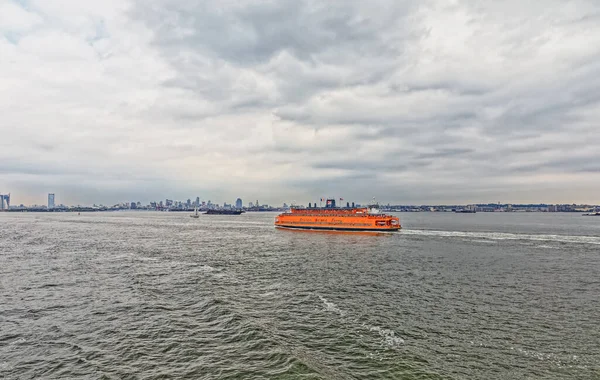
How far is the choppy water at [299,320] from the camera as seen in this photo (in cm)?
1844

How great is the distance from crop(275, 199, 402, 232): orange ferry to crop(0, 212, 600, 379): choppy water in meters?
56.6

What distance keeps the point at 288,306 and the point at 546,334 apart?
19516 mm

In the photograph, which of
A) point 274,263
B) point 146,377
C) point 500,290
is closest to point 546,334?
point 500,290

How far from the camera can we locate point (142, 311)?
2809 cm

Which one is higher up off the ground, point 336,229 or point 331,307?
point 336,229

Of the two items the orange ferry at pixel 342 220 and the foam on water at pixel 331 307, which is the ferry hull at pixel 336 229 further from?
the foam on water at pixel 331 307

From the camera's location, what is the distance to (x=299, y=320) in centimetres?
2588

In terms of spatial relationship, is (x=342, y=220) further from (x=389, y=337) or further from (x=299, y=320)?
(x=389, y=337)

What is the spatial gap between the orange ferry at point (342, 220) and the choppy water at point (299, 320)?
56.6m

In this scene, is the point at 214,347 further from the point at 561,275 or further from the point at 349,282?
the point at 561,275

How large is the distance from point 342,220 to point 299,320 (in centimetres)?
8937

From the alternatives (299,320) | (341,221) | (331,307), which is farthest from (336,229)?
(299,320)

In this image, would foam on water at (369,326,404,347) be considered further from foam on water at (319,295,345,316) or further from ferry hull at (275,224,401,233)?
ferry hull at (275,224,401,233)

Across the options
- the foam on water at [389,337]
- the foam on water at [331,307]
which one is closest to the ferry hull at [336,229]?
the foam on water at [331,307]
